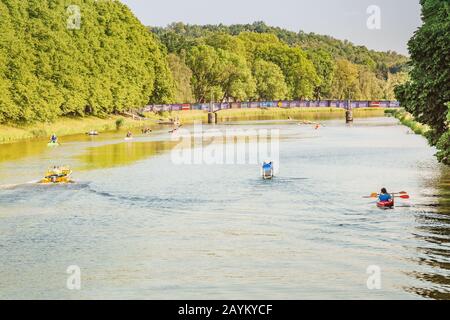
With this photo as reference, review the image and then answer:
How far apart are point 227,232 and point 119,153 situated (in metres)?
51.3

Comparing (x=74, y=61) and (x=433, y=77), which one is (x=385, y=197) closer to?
(x=433, y=77)

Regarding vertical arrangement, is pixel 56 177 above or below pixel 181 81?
below

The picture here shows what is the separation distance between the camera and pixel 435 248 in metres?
37.5

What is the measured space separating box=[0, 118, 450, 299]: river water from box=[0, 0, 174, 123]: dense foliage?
36.6 metres

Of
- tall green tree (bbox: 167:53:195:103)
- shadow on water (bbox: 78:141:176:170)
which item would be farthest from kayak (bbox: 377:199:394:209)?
tall green tree (bbox: 167:53:195:103)

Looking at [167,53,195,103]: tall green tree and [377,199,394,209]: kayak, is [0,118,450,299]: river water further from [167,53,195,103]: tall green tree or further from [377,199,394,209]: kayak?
[167,53,195,103]: tall green tree

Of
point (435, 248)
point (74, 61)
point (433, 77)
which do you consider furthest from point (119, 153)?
point (435, 248)

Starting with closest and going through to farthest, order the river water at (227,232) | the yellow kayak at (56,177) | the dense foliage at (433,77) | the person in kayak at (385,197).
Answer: the river water at (227,232), the person in kayak at (385,197), the dense foliage at (433,77), the yellow kayak at (56,177)

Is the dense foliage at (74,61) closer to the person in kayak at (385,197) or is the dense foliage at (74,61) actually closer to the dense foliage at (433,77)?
the dense foliage at (433,77)

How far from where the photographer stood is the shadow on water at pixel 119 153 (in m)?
81.4

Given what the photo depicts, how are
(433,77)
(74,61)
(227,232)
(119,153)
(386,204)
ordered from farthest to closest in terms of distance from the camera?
1. (74,61)
2. (119,153)
3. (433,77)
4. (386,204)
5. (227,232)

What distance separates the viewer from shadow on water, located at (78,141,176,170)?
8138cm

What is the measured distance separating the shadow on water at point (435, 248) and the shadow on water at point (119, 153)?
122ft

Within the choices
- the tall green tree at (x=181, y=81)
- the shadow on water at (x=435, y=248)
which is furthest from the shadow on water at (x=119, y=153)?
the tall green tree at (x=181, y=81)
